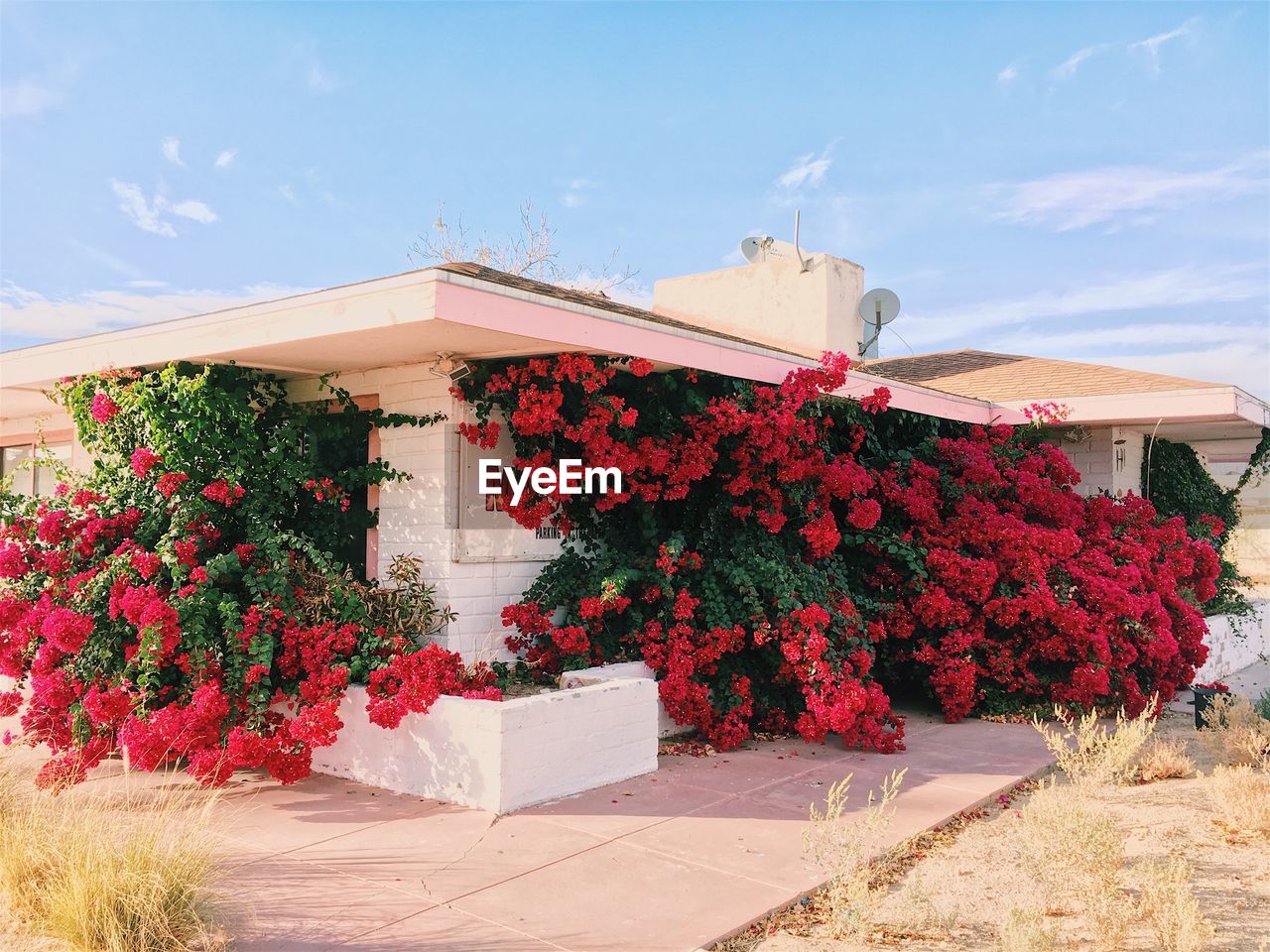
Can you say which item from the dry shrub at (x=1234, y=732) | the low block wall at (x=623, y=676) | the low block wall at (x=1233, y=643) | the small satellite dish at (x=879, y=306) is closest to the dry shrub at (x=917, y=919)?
the low block wall at (x=623, y=676)

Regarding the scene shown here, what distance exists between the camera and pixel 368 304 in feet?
18.7

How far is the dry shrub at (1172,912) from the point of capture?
11.5 feet

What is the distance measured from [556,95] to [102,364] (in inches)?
321

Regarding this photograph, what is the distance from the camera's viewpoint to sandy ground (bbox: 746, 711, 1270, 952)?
12.9ft

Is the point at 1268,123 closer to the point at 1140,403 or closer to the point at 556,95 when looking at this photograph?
the point at 1140,403

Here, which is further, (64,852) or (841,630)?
(841,630)

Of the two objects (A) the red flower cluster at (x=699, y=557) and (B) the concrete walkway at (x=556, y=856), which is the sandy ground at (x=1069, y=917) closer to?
(B) the concrete walkway at (x=556, y=856)

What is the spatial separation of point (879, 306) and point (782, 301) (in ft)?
5.41

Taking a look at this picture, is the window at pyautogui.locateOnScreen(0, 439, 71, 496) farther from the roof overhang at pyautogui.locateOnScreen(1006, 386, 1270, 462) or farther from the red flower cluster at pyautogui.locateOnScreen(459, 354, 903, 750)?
the roof overhang at pyautogui.locateOnScreen(1006, 386, 1270, 462)

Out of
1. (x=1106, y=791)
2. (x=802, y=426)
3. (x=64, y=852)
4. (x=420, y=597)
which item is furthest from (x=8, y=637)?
(x=1106, y=791)

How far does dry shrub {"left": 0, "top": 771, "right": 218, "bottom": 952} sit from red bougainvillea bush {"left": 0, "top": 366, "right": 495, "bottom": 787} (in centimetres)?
164

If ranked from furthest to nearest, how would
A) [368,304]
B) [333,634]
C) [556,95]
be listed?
1. [556,95]
2. [333,634]
3. [368,304]

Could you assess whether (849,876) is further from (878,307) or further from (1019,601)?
(878,307)

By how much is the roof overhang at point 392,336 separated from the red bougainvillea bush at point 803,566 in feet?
0.85
